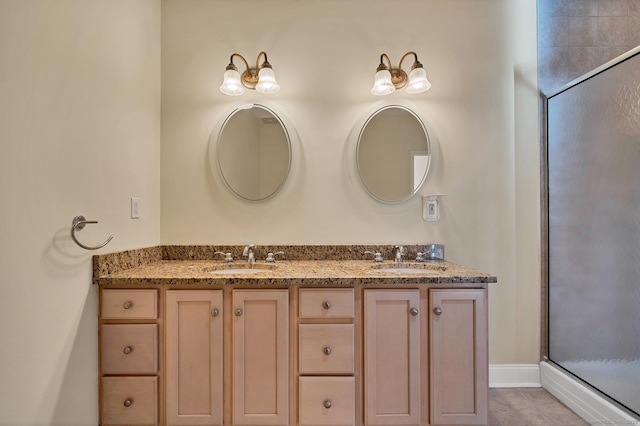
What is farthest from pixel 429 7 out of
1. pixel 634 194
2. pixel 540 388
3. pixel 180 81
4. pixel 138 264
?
pixel 540 388

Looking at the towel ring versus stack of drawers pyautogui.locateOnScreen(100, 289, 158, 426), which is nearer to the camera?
the towel ring

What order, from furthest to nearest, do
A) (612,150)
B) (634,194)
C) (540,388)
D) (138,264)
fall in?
(540,388), (138,264), (612,150), (634,194)

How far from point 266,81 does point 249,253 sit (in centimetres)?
107

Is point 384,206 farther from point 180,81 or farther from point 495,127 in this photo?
point 180,81

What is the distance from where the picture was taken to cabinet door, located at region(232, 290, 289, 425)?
1.40 meters

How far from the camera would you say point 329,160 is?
78.5 inches

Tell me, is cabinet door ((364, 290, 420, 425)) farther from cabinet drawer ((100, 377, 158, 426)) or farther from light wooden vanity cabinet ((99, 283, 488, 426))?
cabinet drawer ((100, 377, 158, 426))

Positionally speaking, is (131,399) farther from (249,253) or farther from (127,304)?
(249,253)

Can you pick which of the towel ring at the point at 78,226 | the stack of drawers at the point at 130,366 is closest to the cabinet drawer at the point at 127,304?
the stack of drawers at the point at 130,366

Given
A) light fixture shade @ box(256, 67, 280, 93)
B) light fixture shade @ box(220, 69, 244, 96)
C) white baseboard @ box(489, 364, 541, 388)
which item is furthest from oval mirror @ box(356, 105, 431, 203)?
white baseboard @ box(489, 364, 541, 388)

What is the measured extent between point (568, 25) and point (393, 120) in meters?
1.30

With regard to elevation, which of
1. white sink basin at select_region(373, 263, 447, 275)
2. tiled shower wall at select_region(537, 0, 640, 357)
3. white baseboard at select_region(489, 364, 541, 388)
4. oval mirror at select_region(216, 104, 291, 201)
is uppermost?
tiled shower wall at select_region(537, 0, 640, 357)

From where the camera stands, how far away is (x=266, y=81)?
185cm

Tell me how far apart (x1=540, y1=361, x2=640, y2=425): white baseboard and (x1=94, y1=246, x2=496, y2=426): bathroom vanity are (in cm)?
69
